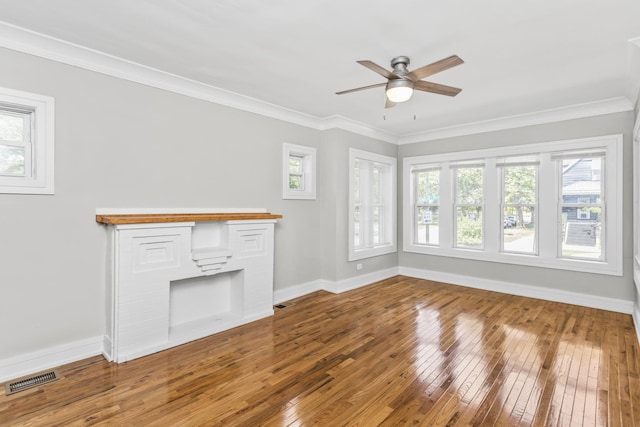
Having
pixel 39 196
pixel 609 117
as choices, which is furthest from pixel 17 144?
pixel 609 117

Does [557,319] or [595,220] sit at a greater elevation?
[595,220]

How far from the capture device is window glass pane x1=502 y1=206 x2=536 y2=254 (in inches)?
195

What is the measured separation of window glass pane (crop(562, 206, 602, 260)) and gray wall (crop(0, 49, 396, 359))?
4.53 metres

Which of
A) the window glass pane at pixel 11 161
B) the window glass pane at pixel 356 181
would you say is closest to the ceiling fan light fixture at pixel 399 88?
the window glass pane at pixel 356 181

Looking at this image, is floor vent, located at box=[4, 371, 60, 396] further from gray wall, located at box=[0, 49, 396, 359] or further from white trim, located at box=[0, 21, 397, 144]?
white trim, located at box=[0, 21, 397, 144]

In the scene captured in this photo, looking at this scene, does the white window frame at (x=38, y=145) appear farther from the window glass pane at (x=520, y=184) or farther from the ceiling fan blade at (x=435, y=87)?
the window glass pane at (x=520, y=184)

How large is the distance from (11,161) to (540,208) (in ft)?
20.5

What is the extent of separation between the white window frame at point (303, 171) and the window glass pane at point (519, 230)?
3.17m

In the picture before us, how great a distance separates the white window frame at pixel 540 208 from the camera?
13.8 ft

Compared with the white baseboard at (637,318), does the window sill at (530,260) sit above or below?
above

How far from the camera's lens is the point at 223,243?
3.84 metres

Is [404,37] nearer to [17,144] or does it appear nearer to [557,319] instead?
[17,144]

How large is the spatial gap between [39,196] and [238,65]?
2.11m

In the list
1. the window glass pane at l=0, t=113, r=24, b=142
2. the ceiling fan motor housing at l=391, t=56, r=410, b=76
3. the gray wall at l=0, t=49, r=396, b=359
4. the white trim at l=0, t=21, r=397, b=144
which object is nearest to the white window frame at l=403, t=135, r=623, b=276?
the white trim at l=0, t=21, r=397, b=144
